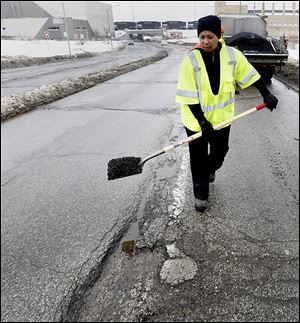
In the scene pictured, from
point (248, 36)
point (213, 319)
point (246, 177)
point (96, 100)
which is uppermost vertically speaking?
point (248, 36)

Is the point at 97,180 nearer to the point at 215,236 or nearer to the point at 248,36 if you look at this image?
the point at 215,236

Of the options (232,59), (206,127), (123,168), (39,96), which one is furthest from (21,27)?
(206,127)

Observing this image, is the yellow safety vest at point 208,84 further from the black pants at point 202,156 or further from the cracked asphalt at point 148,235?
the cracked asphalt at point 148,235

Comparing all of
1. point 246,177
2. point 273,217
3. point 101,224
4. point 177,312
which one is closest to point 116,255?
point 101,224

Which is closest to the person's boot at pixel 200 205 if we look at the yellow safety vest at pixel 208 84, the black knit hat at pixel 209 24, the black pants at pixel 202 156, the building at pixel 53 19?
the black pants at pixel 202 156

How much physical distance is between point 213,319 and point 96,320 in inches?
28.4

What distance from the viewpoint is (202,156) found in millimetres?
2969

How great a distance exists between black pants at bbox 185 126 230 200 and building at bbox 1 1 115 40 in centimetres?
3123

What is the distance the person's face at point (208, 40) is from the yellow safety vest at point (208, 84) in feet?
0.30

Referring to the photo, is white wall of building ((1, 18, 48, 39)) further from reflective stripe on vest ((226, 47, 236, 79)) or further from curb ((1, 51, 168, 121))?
reflective stripe on vest ((226, 47, 236, 79))

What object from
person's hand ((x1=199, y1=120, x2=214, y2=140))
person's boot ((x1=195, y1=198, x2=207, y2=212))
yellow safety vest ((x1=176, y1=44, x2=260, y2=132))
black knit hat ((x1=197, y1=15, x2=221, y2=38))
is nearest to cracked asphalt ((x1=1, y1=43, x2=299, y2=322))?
person's boot ((x1=195, y1=198, x2=207, y2=212))

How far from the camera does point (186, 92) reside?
264 centimetres

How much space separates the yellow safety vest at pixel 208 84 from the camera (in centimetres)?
260

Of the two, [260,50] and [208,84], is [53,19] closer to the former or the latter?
[260,50]
